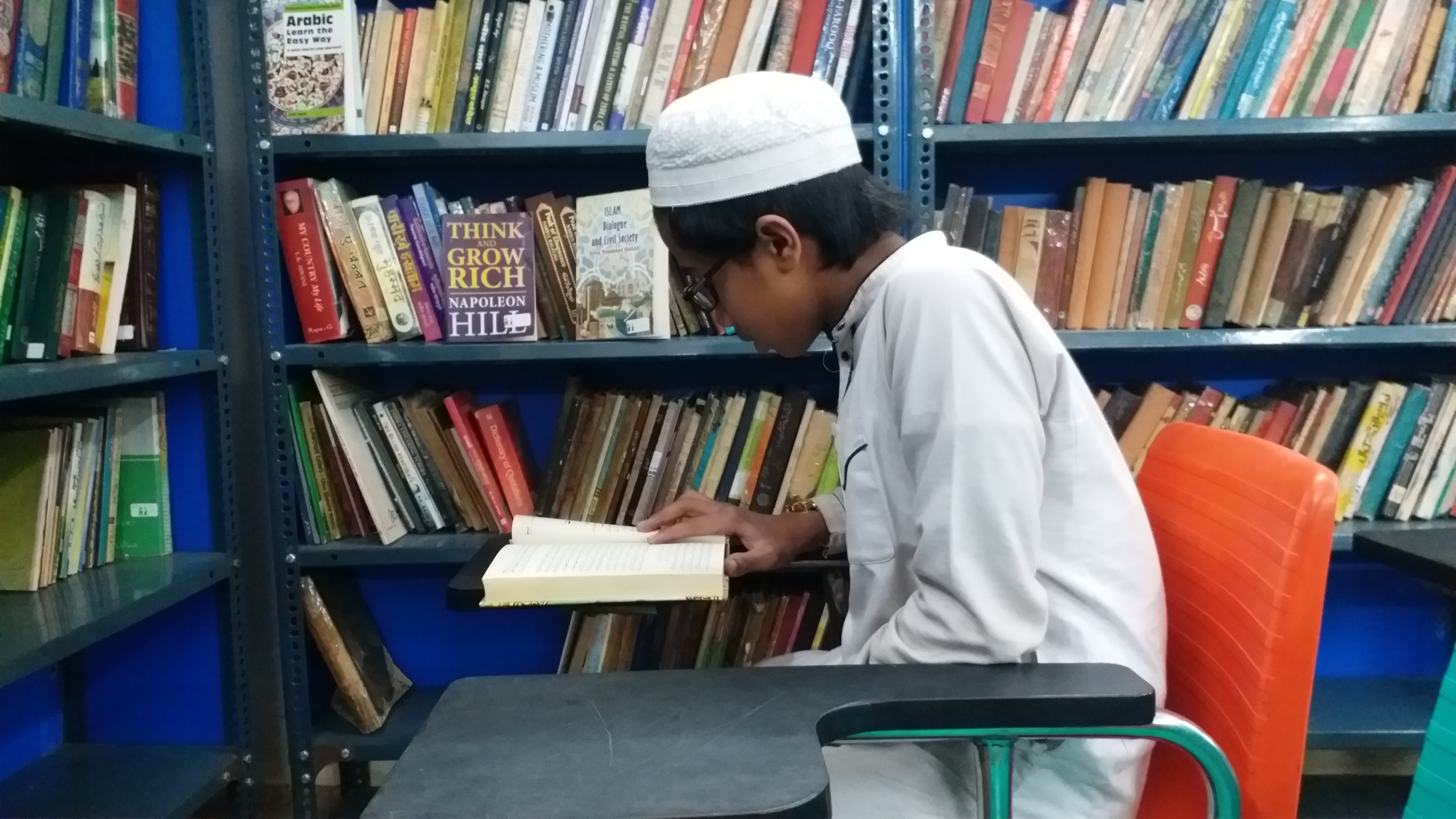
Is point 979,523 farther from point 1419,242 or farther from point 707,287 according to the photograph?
point 1419,242

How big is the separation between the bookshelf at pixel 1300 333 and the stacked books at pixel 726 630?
0.60 m

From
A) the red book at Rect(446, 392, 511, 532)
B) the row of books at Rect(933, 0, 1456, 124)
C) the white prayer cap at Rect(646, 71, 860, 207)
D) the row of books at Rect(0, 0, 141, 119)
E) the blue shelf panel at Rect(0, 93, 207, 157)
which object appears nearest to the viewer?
Result: the white prayer cap at Rect(646, 71, 860, 207)

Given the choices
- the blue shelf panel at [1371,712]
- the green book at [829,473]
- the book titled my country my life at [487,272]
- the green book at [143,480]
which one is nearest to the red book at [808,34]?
the book titled my country my life at [487,272]

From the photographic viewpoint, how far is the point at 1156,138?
140cm

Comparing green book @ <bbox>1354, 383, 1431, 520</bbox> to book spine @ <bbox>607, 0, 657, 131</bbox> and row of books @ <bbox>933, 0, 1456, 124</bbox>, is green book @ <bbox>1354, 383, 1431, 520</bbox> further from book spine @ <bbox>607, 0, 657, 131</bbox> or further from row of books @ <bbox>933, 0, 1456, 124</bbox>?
book spine @ <bbox>607, 0, 657, 131</bbox>

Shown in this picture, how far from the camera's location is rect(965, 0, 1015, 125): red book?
4.57ft

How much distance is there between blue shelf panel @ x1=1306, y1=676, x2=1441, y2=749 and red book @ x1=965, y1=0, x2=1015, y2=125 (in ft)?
3.61

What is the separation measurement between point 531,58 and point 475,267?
336 mm

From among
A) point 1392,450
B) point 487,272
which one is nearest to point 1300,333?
point 1392,450

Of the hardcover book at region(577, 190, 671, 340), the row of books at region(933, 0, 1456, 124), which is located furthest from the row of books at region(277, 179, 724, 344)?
the row of books at region(933, 0, 1456, 124)

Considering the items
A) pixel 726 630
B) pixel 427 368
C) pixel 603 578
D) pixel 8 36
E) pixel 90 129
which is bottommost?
pixel 726 630

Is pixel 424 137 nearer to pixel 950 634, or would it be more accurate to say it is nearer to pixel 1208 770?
pixel 950 634

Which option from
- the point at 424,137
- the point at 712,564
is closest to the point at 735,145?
the point at 712,564

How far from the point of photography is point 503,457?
1.49 metres
